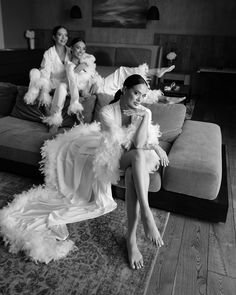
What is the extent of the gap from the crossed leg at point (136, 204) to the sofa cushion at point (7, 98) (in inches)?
72.8

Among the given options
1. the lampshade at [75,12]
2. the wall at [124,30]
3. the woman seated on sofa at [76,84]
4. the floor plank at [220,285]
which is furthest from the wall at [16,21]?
the floor plank at [220,285]

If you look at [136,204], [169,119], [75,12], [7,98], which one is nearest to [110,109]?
[136,204]

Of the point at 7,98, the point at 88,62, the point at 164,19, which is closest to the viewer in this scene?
the point at 88,62

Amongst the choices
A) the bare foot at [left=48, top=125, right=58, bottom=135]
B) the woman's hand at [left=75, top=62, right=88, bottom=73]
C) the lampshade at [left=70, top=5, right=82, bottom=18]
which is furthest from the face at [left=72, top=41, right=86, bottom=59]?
the lampshade at [left=70, top=5, right=82, bottom=18]

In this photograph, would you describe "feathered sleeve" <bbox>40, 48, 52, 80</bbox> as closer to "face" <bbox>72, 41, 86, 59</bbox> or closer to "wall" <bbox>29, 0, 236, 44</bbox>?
"face" <bbox>72, 41, 86, 59</bbox>

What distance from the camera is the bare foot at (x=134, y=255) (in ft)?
4.63

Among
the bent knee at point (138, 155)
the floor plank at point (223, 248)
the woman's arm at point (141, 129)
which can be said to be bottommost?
the floor plank at point (223, 248)

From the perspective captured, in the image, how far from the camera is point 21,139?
87.4 inches

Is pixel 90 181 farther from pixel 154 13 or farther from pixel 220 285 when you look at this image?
pixel 154 13

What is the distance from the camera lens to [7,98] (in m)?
2.82

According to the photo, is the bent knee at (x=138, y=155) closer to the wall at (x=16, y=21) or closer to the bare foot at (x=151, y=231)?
the bare foot at (x=151, y=231)

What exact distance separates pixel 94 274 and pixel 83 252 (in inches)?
6.8

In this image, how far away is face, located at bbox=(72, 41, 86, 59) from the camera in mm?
2520

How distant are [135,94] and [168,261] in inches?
39.1
